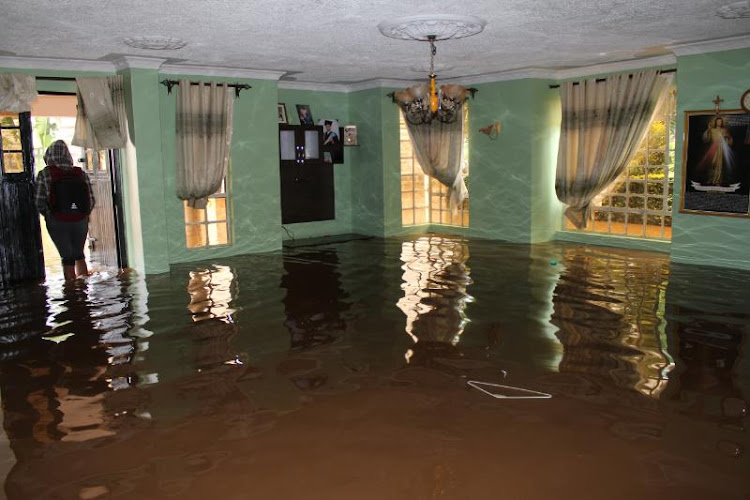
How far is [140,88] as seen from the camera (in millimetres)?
7078

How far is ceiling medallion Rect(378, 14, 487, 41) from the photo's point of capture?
5.03 metres

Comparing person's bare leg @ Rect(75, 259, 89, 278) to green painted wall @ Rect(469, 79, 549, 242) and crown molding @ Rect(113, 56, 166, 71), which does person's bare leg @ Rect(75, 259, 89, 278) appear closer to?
crown molding @ Rect(113, 56, 166, 71)

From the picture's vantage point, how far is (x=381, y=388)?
370 centimetres

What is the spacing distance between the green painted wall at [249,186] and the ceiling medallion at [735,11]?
17.2 ft

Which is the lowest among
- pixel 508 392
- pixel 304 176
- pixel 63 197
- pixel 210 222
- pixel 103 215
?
pixel 508 392

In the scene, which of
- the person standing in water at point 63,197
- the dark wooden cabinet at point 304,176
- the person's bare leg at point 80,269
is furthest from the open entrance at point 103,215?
the dark wooden cabinet at point 304,176

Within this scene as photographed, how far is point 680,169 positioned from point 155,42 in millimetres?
5647

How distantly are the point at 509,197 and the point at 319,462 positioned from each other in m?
6.72

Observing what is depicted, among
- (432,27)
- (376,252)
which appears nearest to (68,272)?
(376,252)

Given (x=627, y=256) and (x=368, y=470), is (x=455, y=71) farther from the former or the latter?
(x=368, y=470)

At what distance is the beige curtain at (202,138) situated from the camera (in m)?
7.67

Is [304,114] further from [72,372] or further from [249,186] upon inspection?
[72,372]

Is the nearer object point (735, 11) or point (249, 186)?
point (735, 11)

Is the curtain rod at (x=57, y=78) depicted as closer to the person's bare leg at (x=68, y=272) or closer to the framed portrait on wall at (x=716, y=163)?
the person's bare leg at (x=68, y=272)
